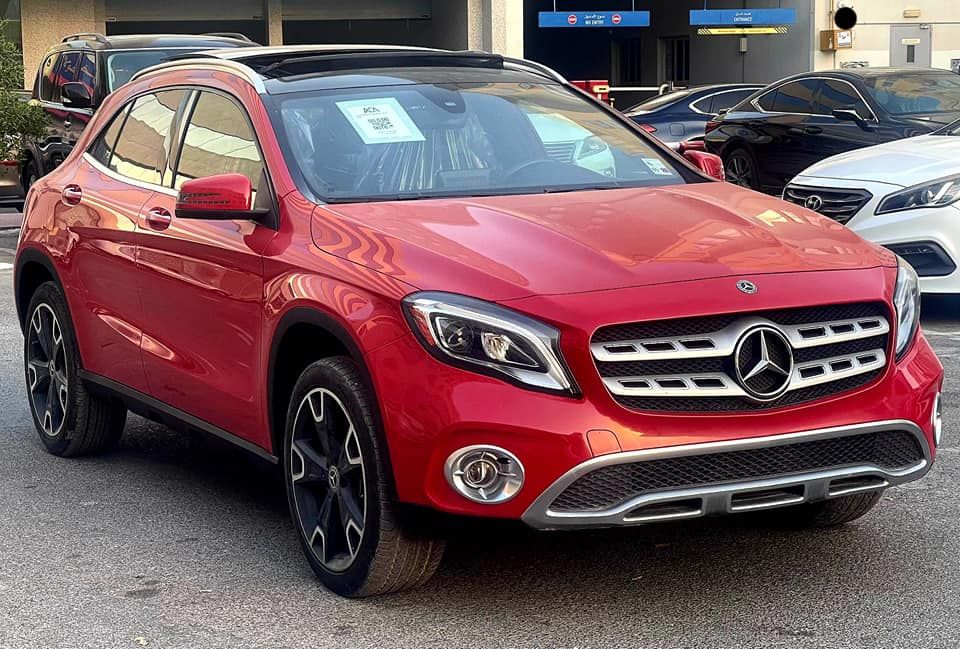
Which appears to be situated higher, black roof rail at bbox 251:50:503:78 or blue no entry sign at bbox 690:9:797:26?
blue no entry sign at bbox 690:9:797:26

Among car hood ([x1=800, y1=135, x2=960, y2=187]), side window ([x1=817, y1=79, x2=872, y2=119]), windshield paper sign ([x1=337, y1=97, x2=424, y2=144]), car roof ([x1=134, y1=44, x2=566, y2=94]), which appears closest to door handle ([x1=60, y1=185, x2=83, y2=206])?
car roof ([x1=134, y1=44, x2=566, y2=94])

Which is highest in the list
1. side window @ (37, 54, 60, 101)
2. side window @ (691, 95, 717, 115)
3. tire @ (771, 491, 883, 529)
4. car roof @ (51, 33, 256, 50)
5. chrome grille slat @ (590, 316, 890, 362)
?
car roof @ (51, 33, 256, 50)

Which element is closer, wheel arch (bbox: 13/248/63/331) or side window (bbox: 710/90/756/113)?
wheel arch (bbox: 13/248/63/331)

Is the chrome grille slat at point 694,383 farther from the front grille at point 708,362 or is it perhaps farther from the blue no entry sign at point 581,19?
the blue no entry sign at point 581,19

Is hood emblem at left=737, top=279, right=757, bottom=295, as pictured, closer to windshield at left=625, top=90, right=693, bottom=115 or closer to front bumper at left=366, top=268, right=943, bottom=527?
front bumper at left=366, top=268, right=943, bottom=527

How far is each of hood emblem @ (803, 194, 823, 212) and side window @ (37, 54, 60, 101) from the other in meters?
8.72

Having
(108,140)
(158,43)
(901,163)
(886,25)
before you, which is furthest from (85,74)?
(886,25)

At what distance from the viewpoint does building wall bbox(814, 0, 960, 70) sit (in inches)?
1398

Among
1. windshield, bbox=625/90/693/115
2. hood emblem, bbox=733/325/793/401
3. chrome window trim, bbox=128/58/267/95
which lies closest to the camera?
hood emblem, bbox=733/325/793/401

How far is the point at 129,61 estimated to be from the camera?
15.1 metres

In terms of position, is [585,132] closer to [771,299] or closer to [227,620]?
[771,299]

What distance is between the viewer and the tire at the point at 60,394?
21.7ft

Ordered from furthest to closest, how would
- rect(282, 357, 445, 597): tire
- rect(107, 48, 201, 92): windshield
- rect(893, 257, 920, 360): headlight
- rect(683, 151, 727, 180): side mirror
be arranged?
rect(107, 48, 201, 92): windshield < rect(683, 151, 727, 180): side mirror < rect(893, 257, 920, 360): headlight < rect(282, 357, 445, 597): tire

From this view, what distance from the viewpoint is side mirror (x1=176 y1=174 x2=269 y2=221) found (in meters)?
5.01
